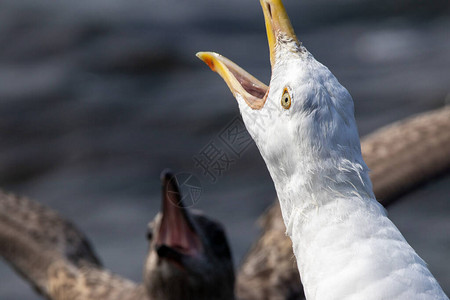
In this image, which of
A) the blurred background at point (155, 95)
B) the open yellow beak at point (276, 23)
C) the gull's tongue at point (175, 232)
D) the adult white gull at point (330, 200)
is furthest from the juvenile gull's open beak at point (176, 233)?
the blurred background at point (155, 95)

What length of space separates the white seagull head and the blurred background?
19.6 feet

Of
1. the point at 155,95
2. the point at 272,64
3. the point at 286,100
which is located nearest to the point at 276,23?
the point at 272,64

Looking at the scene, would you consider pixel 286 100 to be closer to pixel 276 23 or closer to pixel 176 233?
pixel 276 23

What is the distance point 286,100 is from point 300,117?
0.08 metres

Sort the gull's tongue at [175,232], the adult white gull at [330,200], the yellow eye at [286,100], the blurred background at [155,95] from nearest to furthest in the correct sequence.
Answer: the adult white gull at [330,200], the yellow eye at [286,100], the gull's tongue at [175,232], the blurred background at [155,95]

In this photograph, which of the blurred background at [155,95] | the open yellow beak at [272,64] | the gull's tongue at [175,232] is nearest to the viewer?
the open yellow beak at [272,64]

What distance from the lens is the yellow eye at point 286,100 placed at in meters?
2.53

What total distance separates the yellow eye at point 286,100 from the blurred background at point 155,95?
6.11m

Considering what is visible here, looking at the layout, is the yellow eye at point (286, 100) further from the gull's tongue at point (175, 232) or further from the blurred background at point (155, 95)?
the blurred background at point (155, 95)

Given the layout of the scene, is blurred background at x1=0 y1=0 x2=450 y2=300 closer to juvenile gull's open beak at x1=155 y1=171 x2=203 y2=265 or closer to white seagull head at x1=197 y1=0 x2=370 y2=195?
juvenile gull's open beak at x1=155 y1=171 x2=203 y2=265

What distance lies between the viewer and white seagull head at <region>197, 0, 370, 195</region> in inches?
97.1

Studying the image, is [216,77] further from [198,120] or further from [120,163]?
[120,163]

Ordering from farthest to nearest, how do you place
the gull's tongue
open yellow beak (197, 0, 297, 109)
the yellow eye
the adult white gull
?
the gull's tongue, open yellow beak (197, 0, 297, 109), the yellow eye, the adult white gull

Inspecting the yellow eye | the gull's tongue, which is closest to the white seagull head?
the yellow eye
